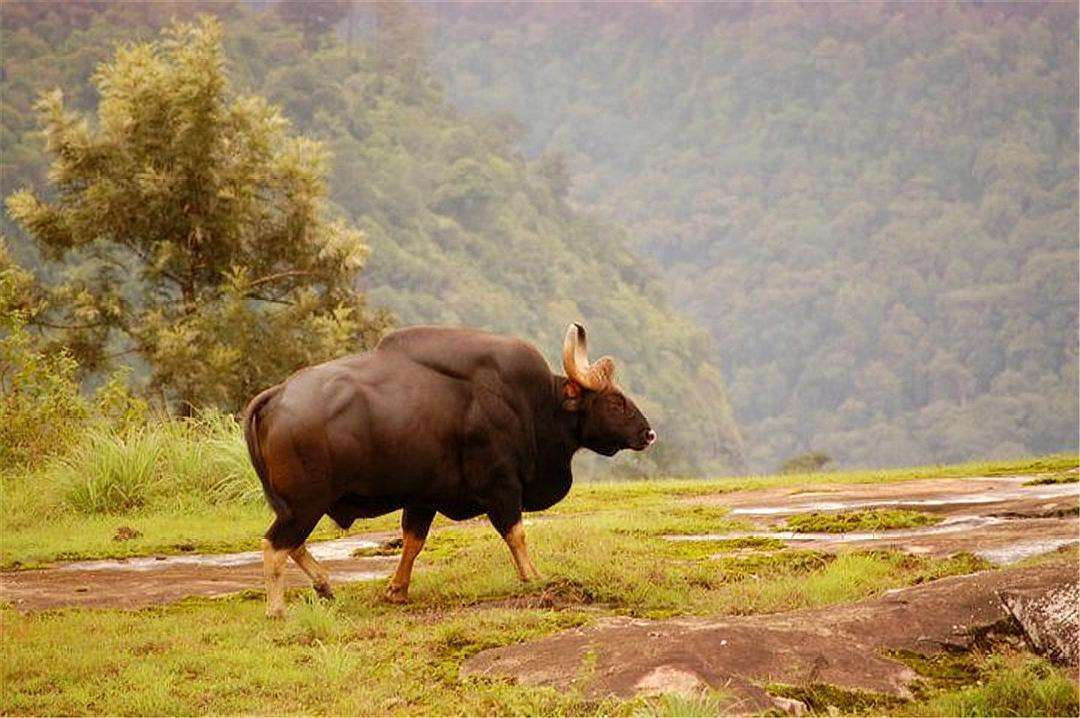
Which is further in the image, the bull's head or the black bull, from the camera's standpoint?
the bull's head

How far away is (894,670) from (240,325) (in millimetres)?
17996

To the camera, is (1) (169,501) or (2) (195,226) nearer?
(1) (169,501)

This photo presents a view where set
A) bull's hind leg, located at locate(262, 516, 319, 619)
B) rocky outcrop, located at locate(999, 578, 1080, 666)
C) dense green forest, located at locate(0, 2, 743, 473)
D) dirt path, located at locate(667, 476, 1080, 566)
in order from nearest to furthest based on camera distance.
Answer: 1. rocky outcrop, located at locate(999, 578, 1080, 666)
2. bull's hind leg, located at locate(262, 516, 319, 619)
3. dirt path, located at locate(667, 476, 1080, 566)
4. dense green forest, located at locate(0, 2, 743, 473)

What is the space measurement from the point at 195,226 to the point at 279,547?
15965 mm

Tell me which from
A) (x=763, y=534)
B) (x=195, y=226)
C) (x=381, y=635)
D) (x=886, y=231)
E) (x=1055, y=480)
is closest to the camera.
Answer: (x=381, y=635)

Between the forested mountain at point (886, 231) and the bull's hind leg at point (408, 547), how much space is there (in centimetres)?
10038

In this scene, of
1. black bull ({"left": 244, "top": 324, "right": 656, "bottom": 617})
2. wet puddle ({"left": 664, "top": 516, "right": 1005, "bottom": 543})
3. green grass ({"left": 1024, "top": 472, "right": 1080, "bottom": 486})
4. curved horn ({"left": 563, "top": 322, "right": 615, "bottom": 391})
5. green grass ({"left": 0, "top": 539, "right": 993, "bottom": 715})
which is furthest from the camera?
green grass ({"left": 1024, "top": 472, "right": 1080, "bottom": 486})

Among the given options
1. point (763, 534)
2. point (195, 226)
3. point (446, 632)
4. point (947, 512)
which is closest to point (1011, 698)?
point (446, 632)

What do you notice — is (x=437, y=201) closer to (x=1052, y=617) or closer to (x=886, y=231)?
(x=886, y=231)

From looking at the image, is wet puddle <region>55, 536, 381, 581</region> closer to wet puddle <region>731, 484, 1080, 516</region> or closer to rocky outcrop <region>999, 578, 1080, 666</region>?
wet puddle <region>731, 484, 1080, 516</region>

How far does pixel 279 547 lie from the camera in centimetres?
884

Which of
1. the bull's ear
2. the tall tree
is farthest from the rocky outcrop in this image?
the tall tree

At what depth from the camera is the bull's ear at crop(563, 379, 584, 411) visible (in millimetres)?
10047

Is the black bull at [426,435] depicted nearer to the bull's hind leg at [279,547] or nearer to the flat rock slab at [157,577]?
the bull's hind leg at [279,547]
